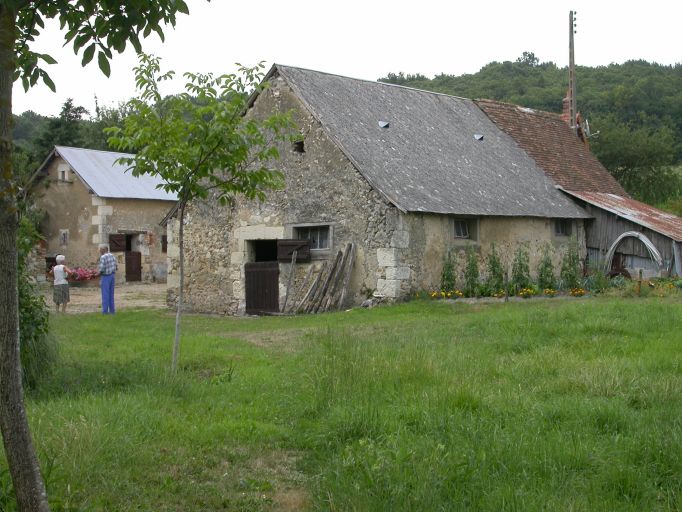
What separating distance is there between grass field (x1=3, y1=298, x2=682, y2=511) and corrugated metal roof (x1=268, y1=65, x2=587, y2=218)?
7939 millimetres

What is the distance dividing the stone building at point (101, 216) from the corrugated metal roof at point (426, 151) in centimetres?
1147

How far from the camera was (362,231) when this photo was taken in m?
17.8

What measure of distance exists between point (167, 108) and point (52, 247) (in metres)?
23.0

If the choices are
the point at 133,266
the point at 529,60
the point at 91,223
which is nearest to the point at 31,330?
the point at 91,223

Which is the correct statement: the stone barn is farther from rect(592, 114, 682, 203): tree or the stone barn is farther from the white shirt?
the white shirt

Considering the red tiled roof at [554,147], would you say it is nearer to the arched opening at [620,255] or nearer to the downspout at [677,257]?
the arched opening at [620,255]

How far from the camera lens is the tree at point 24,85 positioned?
406 centimetres

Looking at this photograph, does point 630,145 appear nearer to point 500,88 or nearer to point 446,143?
point 500,88

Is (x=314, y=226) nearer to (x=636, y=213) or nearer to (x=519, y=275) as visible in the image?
(x=519, y=275)

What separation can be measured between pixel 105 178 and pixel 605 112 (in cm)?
2774

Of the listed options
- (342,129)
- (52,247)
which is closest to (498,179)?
(342,129)

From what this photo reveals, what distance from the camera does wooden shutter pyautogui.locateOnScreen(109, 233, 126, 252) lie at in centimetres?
2967

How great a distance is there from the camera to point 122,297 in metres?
24.9

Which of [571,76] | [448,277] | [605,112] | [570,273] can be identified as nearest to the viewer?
[448,277]
